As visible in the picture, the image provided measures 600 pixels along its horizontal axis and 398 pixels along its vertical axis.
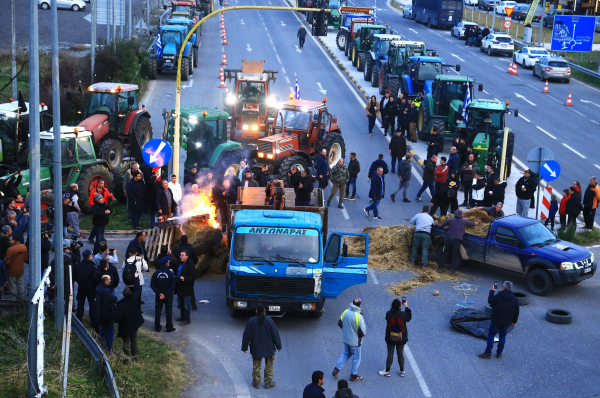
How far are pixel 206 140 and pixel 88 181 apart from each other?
139 inches

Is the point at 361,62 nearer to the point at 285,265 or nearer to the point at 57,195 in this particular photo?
the point at 285,265

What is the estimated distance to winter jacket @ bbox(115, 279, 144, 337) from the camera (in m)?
12.0

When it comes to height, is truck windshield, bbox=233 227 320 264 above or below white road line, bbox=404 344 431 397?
above

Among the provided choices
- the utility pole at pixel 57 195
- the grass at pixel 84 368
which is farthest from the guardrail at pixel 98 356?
the utility pole at pixel 57 195

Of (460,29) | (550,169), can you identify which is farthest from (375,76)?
(460,29)

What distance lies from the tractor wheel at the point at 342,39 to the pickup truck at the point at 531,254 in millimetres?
32725

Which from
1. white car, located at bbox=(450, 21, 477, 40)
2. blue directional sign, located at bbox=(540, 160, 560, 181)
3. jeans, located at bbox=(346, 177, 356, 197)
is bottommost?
jeans, located at bbox=(346, 177, 356, 197)

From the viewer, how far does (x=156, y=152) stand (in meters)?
17.8

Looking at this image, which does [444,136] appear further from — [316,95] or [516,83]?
[516,83]

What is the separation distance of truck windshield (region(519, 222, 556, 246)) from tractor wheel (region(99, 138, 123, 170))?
11.4 metres

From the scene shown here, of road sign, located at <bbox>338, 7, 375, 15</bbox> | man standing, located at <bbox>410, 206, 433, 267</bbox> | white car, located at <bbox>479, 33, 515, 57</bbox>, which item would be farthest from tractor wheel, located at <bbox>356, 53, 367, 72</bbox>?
man standing, located at <bbox>410, 206, 433, 267</bbox>

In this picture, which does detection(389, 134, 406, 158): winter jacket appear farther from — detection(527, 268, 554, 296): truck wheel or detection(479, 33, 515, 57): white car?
detection(479, 33, 515, 57): white car

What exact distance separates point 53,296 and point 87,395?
3.39 m

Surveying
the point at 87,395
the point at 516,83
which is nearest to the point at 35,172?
the point at 87,395
